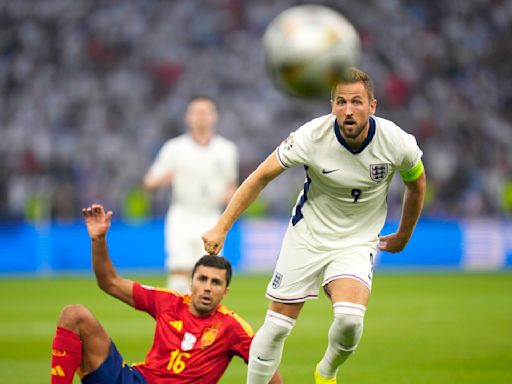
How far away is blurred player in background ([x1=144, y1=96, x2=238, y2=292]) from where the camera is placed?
10281 millimetres

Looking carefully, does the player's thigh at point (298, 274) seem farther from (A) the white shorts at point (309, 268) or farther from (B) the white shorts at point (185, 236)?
(B) the white shorts at point (185, 236)

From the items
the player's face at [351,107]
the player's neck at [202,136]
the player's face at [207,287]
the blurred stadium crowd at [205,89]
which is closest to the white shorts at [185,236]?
the player's neck at [202,136]

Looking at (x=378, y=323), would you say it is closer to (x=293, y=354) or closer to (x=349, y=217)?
(x=293, y=354)

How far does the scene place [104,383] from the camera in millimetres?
5109

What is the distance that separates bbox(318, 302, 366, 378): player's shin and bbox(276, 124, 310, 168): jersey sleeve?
901 mm

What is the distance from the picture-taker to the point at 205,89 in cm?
2220

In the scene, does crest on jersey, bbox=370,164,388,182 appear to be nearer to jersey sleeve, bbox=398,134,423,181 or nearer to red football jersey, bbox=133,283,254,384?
jersey sleeve, bbox=398,134,423,181

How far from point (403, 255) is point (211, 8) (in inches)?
355

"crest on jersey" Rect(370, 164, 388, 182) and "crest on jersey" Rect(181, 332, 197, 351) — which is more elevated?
"crest on jersey" Rect(370, 164, 388, 182)

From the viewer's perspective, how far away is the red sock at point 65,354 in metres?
5.01

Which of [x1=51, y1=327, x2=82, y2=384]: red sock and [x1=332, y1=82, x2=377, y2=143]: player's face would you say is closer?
[x1=51, y1=327, x2=82, y2=384]: red sock

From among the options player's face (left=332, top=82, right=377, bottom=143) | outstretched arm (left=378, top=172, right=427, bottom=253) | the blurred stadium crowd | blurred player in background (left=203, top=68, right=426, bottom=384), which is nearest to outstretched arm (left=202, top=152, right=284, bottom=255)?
blurred player in background (left=203, top=68, right=426, bottom=384)

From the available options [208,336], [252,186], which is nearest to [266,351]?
[208,336]

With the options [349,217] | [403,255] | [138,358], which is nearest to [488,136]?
[403,255]
